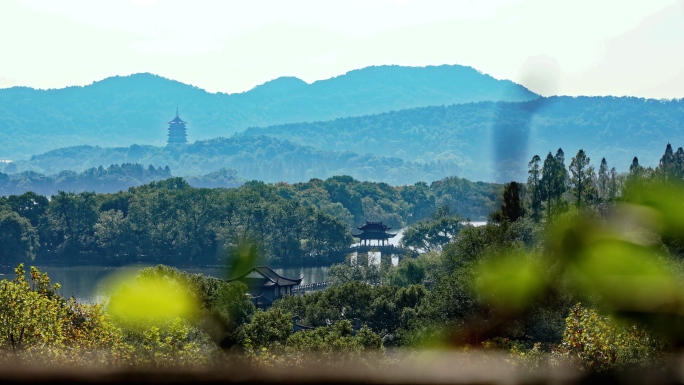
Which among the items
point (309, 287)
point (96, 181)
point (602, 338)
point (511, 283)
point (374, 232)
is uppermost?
point (96, 181)

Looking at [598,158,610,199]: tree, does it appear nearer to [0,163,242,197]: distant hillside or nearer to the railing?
the railing

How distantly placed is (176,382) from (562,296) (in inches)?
460

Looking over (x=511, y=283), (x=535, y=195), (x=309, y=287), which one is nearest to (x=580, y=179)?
(x=535, y=195)

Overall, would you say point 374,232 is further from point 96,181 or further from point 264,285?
point 96,181

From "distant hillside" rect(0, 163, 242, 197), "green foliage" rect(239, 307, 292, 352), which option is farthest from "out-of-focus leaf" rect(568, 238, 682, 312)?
"distant hillside" rect(0, 163, 242, 197)

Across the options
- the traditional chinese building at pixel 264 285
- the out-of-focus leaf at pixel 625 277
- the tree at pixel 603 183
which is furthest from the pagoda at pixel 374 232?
the out-of-focus leaf at pixel 625 277

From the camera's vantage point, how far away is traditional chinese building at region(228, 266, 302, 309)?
2950cm

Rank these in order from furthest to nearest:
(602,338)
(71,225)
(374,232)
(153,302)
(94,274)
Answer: (71,225) → (374,232) → (94,274) → (153,302) → (602,338)

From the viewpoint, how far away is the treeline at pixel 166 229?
176 ft

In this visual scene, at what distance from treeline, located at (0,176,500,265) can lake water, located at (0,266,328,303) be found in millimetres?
2480

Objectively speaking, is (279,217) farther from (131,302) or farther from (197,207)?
(131,302)

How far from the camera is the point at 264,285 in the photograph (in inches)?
1190

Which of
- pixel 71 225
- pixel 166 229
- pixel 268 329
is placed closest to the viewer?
pixel 268 329

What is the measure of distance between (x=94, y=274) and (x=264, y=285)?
20.2 m
